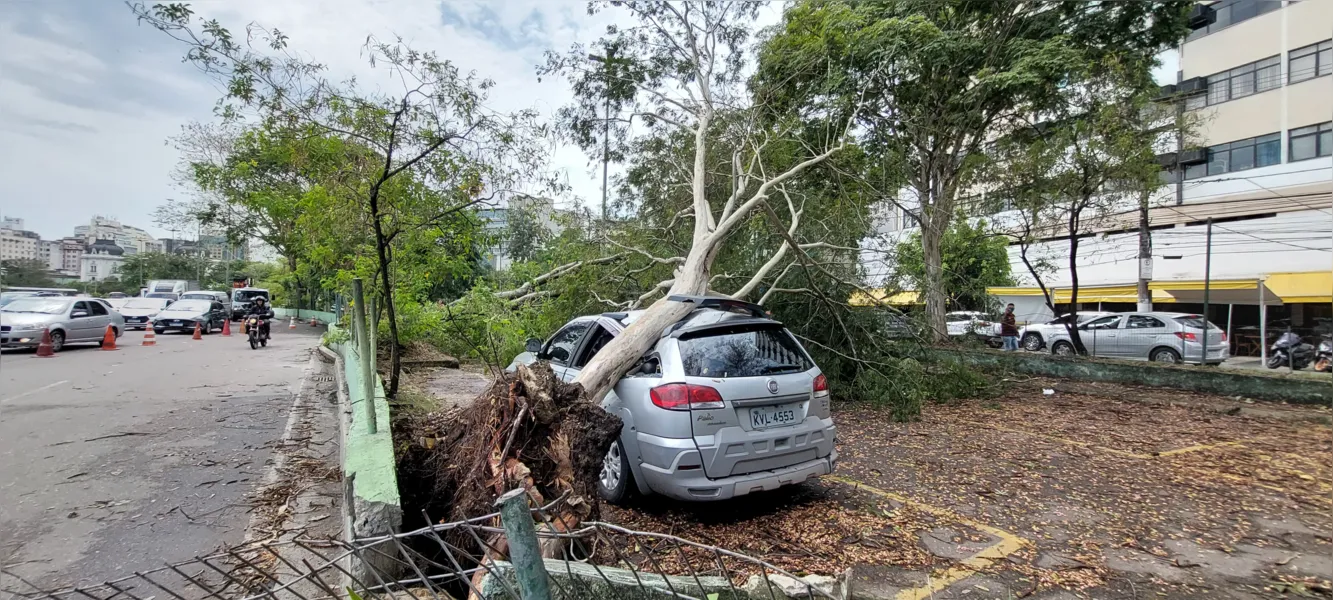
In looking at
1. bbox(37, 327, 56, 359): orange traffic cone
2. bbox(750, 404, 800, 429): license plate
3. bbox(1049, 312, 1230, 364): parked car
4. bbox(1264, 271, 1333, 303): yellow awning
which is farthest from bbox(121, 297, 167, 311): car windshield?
bbox(1264, 271, 1333, 303): yellow awning

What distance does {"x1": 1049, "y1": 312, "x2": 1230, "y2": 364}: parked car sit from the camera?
15797 millimetres

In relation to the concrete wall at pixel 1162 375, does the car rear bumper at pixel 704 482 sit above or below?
below

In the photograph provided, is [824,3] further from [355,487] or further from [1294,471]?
[355,487]

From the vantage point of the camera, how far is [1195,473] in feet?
19.4

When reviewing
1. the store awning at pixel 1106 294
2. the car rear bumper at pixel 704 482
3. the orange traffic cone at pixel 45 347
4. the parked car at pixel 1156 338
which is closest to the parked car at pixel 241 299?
the orange traffic cone at pixel 45 347

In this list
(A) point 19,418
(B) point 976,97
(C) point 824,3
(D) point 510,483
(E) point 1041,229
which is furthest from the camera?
(E) point 1041,229

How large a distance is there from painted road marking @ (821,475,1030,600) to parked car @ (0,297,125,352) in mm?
17939

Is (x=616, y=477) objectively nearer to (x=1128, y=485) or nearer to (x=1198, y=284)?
(x=1128, y=485)

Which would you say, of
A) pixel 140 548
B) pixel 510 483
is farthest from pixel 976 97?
pixel 140 548

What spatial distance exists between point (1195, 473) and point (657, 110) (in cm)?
1001

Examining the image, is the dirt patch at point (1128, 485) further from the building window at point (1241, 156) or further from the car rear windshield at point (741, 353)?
the building window at point (1241, 156)

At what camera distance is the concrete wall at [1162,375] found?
9.32m

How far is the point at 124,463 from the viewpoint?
5645 mm

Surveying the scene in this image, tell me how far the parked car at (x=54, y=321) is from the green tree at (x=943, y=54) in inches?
661
